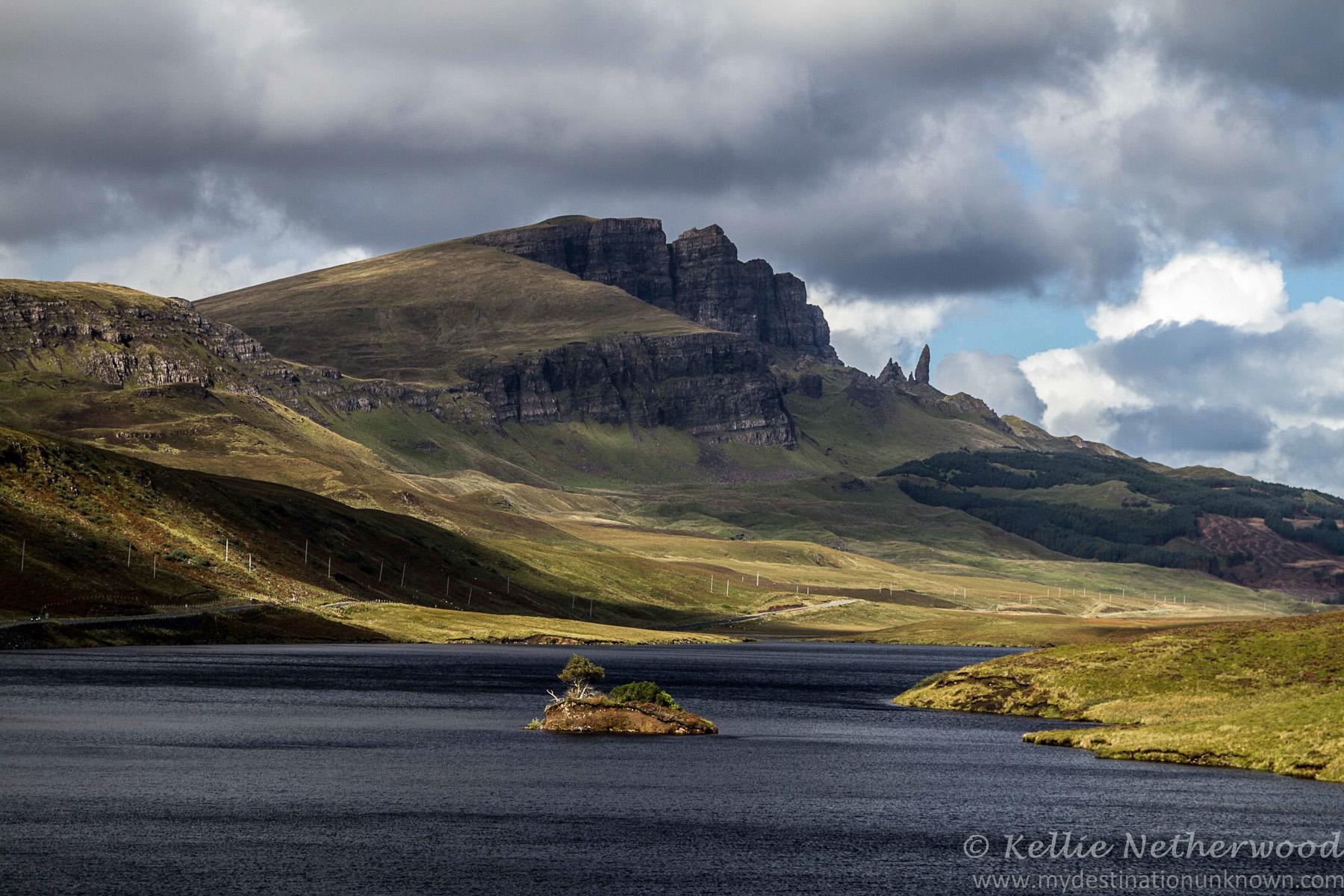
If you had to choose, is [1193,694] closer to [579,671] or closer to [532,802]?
[579,671]

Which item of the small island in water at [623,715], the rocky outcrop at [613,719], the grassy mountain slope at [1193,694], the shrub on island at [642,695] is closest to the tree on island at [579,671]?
the shrub on island at [642,695]

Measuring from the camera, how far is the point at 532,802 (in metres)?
78.6

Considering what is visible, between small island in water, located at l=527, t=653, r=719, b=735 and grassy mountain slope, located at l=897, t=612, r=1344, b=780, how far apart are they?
2864 cm

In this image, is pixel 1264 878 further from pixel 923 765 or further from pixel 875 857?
→ pixel 923 765

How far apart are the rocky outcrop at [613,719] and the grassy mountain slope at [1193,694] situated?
28.9 m

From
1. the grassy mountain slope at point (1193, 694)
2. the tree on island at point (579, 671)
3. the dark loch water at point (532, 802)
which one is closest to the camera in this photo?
the dark loch water at point (532, 802)

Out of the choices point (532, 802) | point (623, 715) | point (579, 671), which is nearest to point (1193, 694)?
point (623, 715)

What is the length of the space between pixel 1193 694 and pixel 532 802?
236 ft

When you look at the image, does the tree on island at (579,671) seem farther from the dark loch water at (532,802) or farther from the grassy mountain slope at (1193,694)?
the grassy mountain slope at (1193,694)

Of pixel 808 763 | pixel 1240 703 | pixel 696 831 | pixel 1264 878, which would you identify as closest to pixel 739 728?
pixel 808 763

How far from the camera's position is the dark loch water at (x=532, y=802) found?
6006 centimetres

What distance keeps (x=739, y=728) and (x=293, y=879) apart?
73.2 m

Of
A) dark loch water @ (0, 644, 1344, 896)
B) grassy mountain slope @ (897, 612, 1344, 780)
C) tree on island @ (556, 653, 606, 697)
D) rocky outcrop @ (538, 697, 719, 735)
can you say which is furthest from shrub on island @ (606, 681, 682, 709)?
grassy mountain slope @ (897, 612, 1344, 780)

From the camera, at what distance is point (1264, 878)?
203 ft
